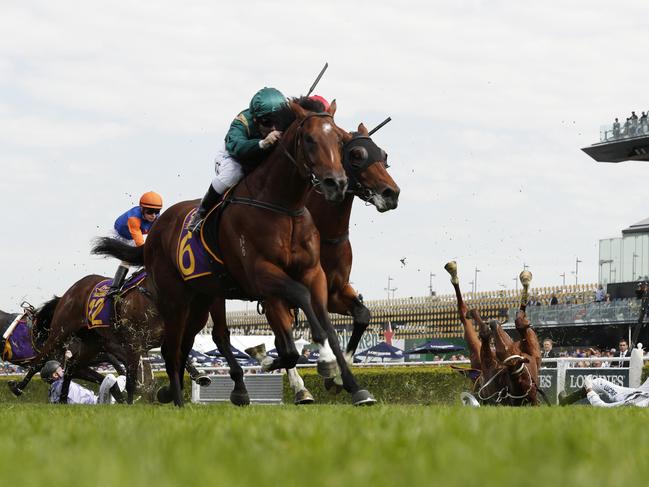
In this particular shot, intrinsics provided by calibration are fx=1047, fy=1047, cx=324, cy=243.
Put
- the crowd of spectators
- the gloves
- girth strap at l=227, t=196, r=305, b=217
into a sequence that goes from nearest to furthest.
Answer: girth strap at l=227, t=196, r=305, b=217, the gloves, the crowd of spectators

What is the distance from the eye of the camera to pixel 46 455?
2.91m

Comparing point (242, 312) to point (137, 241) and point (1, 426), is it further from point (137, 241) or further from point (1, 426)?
point (1, 426)

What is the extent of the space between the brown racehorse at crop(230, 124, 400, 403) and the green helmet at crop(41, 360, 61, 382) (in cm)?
606

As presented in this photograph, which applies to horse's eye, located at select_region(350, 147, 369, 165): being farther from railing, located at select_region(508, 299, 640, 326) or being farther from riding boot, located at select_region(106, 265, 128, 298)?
railing, located at select_region(508, 299, 640, 326)

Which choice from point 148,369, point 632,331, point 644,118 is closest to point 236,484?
point 148,369

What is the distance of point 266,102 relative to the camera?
25.4ft

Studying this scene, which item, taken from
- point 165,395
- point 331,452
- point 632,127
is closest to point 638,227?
point 632,127

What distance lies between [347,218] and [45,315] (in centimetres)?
791

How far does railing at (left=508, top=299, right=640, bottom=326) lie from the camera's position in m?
32.6

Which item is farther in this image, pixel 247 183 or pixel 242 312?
pixel 242 312

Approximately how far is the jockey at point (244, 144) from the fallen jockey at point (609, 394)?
11.6 ft

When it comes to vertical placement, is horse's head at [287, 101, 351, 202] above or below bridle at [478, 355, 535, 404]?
above

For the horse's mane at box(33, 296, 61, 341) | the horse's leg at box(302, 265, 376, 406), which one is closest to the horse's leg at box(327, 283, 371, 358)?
the horse's leg at box(302, 265, 376, 406)

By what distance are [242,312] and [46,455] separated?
2150 inches
